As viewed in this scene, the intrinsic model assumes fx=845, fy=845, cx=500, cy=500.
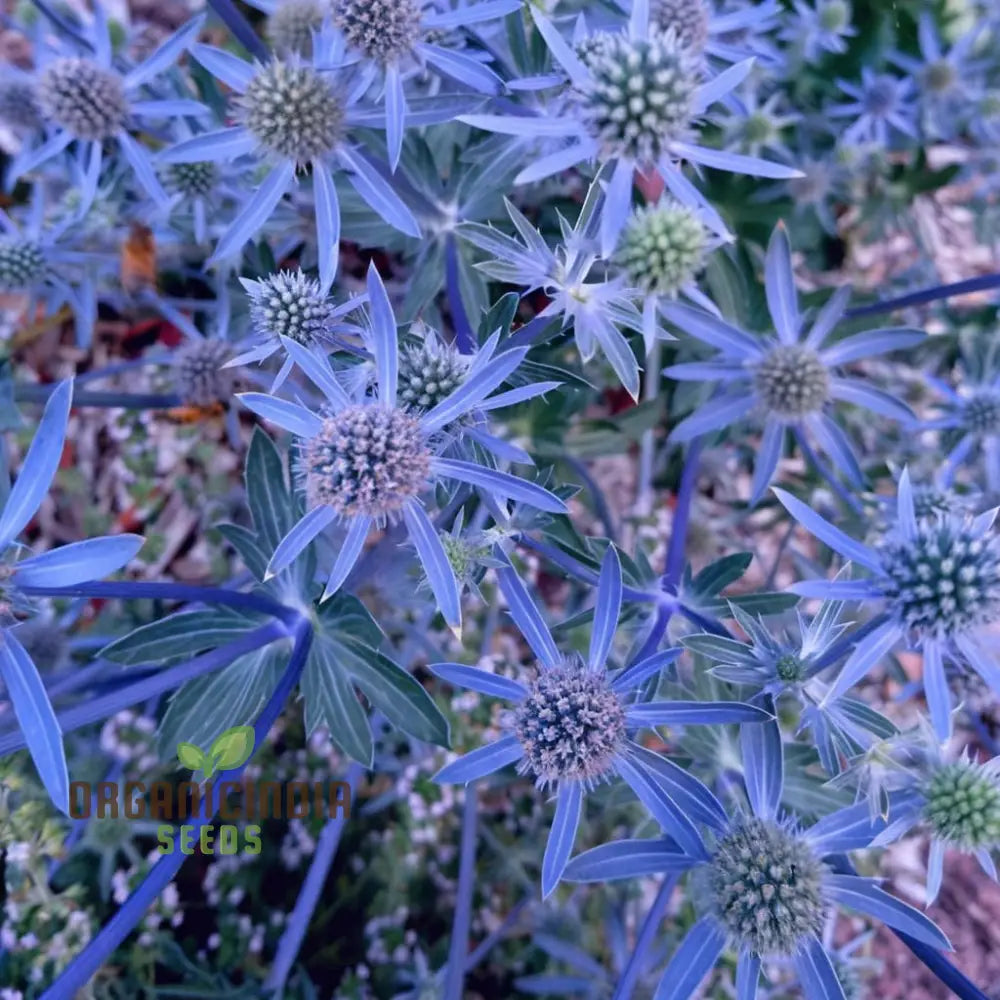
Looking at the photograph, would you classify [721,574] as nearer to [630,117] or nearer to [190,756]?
[630,117]

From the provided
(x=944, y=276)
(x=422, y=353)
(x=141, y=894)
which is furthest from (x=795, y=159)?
(x=141, y=894)

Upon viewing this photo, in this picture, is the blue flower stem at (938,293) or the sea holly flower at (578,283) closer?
the sea holly flower at (578,283)

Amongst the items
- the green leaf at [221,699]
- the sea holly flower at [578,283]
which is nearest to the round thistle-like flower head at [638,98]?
the sea holly flower at [578,283]

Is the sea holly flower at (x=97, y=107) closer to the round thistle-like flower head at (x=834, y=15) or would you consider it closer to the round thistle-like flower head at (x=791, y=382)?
the round thistle-like flower head at (x=791, y=382)

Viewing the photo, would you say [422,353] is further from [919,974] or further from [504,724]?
[919,974]

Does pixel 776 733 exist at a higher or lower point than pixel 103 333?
lower

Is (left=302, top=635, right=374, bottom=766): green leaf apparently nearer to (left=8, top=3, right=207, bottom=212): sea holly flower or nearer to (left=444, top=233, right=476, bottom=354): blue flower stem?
(left=444, top=233, right=476, bottom=354): blue flower stem
